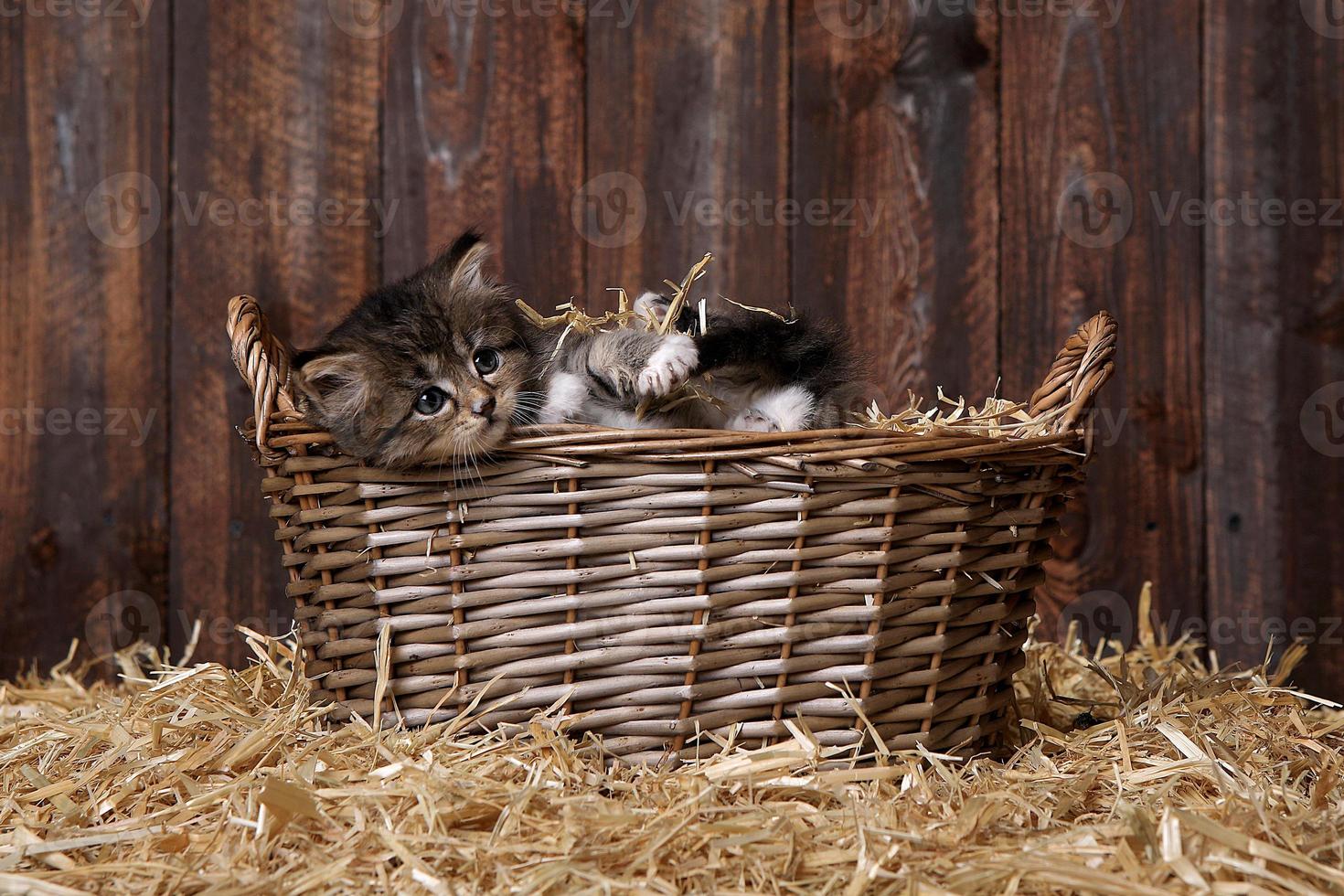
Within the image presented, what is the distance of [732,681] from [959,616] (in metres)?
0.33

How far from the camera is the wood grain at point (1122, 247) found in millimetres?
2393

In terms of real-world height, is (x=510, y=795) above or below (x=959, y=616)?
below

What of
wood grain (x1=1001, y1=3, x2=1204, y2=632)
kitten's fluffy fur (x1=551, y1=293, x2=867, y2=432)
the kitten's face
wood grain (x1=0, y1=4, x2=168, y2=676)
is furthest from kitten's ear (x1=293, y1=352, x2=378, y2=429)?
wood grain (x1=1001, y1=3, x2=1204, y2=632)

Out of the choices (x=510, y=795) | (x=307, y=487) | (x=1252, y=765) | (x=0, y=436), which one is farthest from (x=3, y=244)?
(x=1252, y=765)

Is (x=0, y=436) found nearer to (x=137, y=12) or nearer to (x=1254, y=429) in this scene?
(x=137, y=12)

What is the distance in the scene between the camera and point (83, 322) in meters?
2.45

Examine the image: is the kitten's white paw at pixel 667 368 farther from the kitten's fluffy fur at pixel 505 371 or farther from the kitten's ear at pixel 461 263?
the kitten's ear at pixel 461 263

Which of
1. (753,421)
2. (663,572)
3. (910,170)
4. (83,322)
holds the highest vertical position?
(910,170)

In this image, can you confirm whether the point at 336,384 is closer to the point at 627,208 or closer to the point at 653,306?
the point at 653,306

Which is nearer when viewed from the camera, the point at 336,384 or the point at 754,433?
the point at 754,433

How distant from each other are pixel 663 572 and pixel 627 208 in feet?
4.34

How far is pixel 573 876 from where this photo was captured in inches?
42.3

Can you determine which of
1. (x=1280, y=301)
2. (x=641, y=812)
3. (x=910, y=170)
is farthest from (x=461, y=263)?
(x=1280, y=301)

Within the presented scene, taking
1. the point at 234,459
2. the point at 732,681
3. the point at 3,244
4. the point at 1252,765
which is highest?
the point at 3,244
